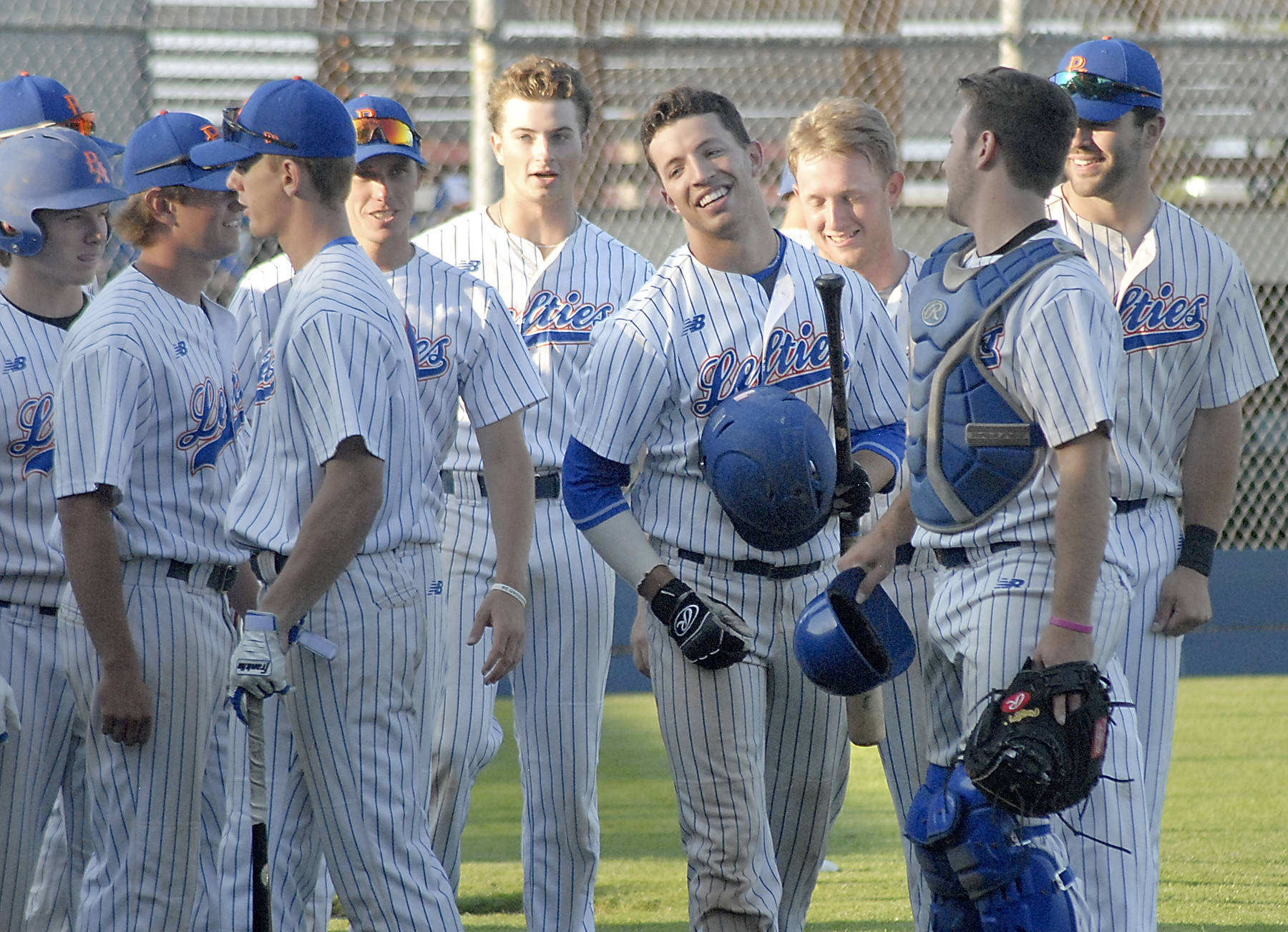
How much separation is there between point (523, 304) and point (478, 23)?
136 inches

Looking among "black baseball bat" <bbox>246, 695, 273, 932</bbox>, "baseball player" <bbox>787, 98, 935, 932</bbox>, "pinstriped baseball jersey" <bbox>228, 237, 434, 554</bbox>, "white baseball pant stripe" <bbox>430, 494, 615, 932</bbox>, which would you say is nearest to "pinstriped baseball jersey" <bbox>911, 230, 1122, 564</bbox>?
"baseball player" <bbox>787, 98, 935, 932</bbox>

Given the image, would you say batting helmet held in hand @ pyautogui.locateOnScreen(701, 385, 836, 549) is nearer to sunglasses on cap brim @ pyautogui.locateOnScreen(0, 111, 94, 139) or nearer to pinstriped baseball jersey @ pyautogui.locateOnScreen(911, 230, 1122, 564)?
pinstriped baseball jersey @ pyautogui.locateOnScreen(911, 230, 1122, 564)

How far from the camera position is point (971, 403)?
3066 mm

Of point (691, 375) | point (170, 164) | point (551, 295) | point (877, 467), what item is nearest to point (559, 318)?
point (551, 295)

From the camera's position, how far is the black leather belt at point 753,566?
3553 millimetres

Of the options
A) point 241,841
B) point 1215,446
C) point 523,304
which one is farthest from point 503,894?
point 1215,446

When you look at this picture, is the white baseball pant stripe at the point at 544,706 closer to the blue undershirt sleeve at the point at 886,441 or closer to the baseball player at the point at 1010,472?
the blue undershirt sleeve at the point at 886,441

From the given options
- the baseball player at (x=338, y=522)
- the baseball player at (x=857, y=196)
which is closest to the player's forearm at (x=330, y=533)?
the baseball player at (x=338, y=522)

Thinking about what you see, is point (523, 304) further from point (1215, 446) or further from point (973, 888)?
point (973, 888)

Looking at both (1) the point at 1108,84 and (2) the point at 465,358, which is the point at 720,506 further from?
(1) the point at 1108,84

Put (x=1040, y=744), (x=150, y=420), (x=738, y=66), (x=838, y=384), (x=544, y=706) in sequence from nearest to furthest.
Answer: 1. (x=1040, y=744)
2. (x=150, y=420)
3. (x=838, y=384)
4. (x=544, y=706)
5. (x=738, y=66)

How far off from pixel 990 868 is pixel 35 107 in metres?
3.68

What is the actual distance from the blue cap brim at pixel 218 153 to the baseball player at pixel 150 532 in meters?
0.12

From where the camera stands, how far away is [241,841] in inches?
157
